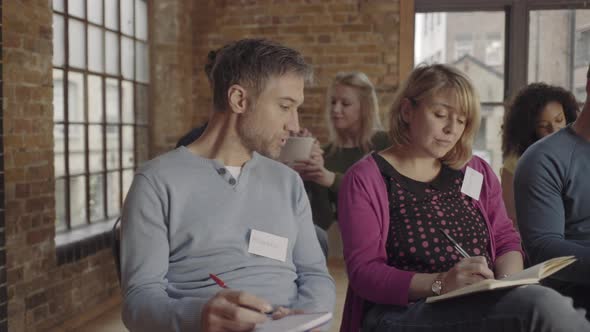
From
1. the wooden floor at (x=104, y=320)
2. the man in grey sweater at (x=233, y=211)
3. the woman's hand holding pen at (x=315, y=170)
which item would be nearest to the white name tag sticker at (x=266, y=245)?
the man in grey sweater at (x=233, y=211)

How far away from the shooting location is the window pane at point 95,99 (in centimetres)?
439

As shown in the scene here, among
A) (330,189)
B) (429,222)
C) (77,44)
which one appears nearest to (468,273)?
(429,222)

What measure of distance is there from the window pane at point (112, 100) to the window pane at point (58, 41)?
1.93ft

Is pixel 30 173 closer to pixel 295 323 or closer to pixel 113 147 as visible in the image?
pixel 113 147

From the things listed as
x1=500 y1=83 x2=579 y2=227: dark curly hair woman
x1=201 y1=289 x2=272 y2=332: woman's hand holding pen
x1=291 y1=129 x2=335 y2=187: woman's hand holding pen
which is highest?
x1=500 y1=83 x2=579 y2=227: dark curly hair woman

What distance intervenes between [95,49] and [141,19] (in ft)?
2.88

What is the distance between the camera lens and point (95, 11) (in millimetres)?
4449

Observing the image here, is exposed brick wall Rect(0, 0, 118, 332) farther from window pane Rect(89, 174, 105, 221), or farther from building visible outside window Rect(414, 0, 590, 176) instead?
building visible outside window Rect(414, 0, 590, 176)

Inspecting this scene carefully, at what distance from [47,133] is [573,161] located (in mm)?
2685

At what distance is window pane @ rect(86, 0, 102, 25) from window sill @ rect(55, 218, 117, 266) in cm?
133

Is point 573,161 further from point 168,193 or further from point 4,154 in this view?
point 4,154

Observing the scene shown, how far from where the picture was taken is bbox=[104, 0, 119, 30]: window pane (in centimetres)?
462

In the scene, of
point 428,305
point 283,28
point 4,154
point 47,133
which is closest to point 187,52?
point 283,28

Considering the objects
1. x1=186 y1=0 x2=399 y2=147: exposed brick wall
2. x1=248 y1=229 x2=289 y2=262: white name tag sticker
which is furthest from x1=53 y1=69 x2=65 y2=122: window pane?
x1=248 y1=229 x2=289 y2=262: white name tag sticker
